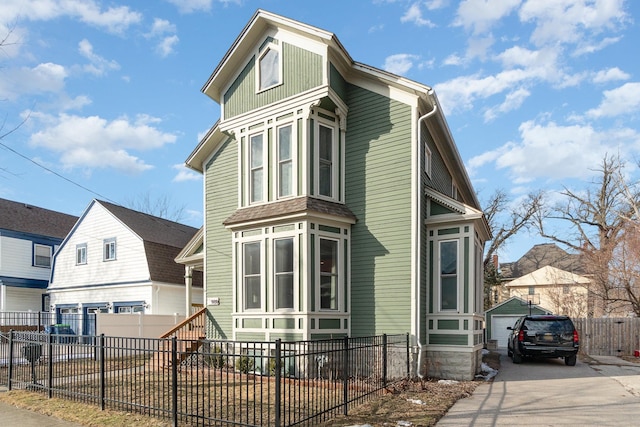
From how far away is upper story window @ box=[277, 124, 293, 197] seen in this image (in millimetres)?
11328

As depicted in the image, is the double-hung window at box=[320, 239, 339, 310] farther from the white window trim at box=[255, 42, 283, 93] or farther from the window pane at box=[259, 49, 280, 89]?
the window pane at box=[259, 49, 280, 89]

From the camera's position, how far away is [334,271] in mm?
10977

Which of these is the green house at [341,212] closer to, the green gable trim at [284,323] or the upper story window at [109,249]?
the green gable trim at [284,323]

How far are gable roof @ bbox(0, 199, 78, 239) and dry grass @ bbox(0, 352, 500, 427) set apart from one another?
19.2 m

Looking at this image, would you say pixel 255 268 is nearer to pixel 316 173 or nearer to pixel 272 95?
pixel 316 173

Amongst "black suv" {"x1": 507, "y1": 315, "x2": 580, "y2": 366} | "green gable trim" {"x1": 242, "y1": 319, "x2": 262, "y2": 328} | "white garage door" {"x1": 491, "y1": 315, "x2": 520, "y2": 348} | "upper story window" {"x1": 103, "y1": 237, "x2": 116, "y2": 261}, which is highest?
"upper story window" {"x1": 103, "y1": 237, "x2": 116, "y2": 261}

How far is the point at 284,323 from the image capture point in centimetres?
1053

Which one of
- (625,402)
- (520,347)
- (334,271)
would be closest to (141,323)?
(334,271)

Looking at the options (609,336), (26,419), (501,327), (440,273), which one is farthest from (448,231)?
(501,327)

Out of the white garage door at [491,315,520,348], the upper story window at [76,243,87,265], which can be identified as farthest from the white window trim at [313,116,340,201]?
Answer: the white garage door at [491,315,520,348]

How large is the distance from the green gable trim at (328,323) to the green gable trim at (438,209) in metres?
3.54

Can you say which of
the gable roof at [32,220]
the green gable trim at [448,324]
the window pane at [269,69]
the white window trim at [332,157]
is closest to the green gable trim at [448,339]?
the green gable trim at [448,324]

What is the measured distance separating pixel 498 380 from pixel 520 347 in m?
3.36

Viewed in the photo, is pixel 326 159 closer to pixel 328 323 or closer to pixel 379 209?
pixel 379 209
